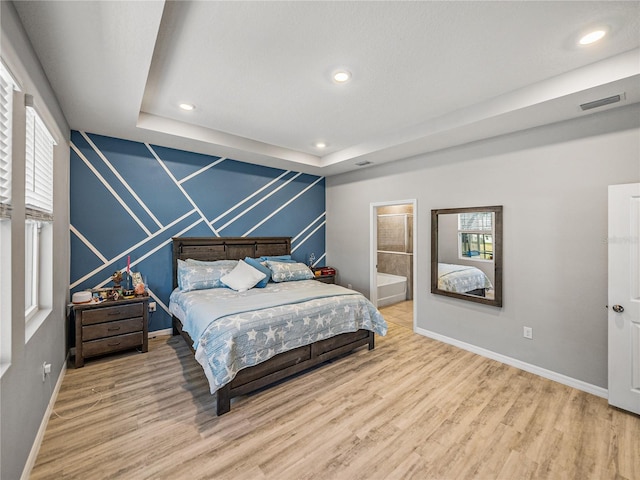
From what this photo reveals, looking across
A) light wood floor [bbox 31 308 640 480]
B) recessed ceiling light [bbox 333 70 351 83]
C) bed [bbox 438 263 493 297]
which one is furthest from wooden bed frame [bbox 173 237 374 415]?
recessed ceiling light [bbox 333 70 351 83]

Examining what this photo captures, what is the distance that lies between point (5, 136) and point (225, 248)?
10.1ft

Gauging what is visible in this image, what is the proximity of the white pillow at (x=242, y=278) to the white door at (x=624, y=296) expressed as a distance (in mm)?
3637

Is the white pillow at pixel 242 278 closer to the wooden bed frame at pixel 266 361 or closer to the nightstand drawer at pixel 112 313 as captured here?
the wooden bed frame at pixel 266 361

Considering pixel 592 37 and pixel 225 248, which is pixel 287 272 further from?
pixel 592 37

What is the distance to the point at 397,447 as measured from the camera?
196cm

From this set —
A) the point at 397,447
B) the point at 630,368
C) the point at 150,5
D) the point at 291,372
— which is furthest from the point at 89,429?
the point at 630,368

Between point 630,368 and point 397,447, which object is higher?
point 630,368

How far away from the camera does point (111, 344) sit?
3119mm

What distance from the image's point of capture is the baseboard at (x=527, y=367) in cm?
263

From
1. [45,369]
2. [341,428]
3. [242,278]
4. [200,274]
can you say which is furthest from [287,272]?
[45,369]

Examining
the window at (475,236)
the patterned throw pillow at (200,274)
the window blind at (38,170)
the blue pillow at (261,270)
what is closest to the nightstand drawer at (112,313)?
the patterned throw pillow at (200,274)

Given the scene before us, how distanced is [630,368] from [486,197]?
199 cm

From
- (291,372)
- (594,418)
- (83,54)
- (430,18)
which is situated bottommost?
(594,418)

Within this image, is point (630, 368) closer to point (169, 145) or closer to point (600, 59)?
point (600, 59)
